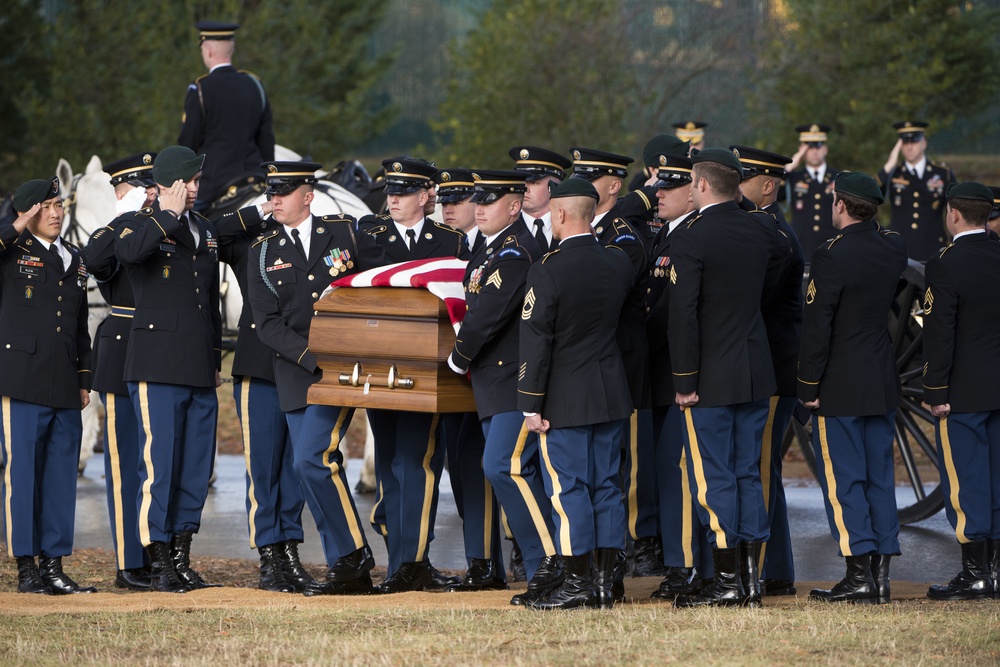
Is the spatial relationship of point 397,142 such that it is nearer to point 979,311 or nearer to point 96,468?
point 96,468

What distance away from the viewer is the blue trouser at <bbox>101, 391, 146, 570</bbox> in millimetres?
7129

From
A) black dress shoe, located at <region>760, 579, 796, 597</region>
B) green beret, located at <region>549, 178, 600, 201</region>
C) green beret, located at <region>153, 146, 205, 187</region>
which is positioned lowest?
black dress shoe, located at <region>760, 579, 796, 597</region>

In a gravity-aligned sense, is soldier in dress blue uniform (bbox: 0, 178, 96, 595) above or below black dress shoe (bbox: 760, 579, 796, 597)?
above

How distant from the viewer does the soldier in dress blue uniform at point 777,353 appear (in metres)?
6.70

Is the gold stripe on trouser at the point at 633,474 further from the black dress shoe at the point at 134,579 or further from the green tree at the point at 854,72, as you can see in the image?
the green tree at the point at 854,72

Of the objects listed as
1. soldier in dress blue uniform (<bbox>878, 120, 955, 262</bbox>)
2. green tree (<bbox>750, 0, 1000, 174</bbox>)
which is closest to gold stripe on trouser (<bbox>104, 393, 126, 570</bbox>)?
soldier in dress blue uniform (<bbox>878, 120, 955, 262</bbox>)

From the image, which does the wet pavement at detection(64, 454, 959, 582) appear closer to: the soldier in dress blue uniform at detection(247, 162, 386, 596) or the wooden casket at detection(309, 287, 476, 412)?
the soldier in dress blue uniform at detection(247, 162, 386, 596)

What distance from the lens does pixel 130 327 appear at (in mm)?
7125

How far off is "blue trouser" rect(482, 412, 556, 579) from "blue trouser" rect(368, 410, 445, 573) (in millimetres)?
561

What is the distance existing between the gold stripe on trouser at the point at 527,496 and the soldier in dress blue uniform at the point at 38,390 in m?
2.18

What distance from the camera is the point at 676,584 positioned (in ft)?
21.6

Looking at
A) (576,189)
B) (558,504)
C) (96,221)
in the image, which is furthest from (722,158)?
(96,221)

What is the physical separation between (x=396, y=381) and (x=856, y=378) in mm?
1982

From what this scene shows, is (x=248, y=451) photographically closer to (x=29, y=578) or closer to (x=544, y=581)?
(x=29, y=578)
